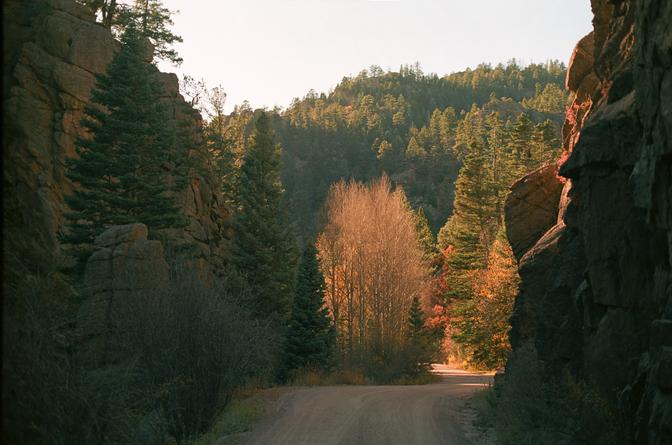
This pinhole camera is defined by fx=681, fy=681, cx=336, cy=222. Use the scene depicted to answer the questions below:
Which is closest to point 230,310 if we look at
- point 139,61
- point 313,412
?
point 313,412

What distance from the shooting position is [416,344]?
37.6 m

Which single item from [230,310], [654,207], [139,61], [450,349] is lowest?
[450,349]

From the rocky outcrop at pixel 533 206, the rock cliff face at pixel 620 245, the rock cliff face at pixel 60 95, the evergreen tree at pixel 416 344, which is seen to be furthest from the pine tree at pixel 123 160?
the evergreen tree at pixel 416 344

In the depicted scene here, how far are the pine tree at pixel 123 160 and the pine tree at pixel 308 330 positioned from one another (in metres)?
7.67

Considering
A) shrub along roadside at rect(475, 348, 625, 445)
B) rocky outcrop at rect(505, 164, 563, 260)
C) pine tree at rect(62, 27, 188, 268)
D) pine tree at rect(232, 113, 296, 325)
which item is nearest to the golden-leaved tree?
pine tree at rect(232, 113, 296, 325)

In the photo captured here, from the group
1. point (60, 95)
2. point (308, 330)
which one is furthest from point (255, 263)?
point (60, 95)

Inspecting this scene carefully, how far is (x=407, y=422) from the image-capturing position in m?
18.1

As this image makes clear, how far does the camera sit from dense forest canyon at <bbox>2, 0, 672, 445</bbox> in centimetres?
1136

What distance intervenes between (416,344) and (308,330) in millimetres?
8544

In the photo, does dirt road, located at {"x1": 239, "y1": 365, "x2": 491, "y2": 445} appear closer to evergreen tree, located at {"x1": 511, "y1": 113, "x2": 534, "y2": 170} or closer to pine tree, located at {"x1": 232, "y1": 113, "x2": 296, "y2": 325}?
pine tree, located at {"x1": 232, "y1": 113, "x2": 296, "y2": 325}

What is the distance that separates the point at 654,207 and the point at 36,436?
10.8 meters

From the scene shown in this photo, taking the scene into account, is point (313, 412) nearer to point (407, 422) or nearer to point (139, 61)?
point (407, 422)

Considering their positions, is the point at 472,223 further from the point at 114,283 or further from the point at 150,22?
the point at 114,283

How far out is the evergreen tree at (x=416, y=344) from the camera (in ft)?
120
